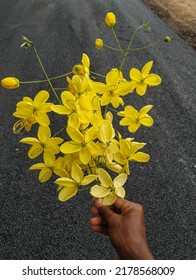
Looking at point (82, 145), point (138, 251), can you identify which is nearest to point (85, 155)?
point (82, 145)

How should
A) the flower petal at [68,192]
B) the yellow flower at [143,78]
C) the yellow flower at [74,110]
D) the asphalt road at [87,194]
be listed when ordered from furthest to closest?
the asphalt road at [87,194]
the yellow flower at [143,78]
the flower petal at [68,192]
the yellow flower at [74,110]

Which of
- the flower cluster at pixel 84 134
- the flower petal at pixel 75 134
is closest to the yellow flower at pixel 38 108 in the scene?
the flower cluster at pixel 84 134

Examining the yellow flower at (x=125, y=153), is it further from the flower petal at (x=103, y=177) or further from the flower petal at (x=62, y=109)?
the flower petal at (x=62, y=109)

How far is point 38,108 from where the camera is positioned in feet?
3.54

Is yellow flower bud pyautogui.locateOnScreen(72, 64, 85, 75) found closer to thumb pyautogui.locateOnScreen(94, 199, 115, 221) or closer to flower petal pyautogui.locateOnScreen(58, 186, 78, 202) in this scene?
flower petal pyautogui.locateOnScreen(58, 186, 78, 202)

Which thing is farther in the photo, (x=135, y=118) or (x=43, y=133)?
(x=135, y=118)

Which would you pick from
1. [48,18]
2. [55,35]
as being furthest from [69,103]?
[48,18]

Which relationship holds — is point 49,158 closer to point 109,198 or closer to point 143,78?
point 109,198

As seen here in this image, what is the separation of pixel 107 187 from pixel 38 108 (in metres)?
0.33

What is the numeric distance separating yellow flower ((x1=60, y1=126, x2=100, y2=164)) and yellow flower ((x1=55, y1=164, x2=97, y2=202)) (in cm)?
4

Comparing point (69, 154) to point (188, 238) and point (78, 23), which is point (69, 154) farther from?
point (78, 23)

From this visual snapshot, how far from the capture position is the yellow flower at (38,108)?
1.07 meters

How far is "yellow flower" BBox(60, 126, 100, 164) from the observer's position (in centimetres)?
100

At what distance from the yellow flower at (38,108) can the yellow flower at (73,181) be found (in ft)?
0.57
